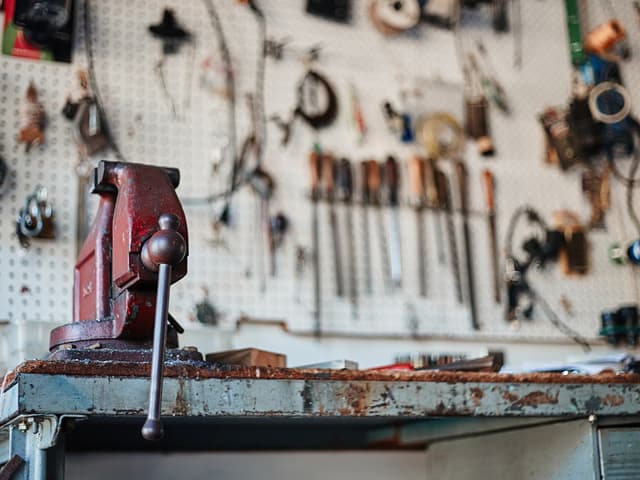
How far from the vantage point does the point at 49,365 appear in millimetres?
1267

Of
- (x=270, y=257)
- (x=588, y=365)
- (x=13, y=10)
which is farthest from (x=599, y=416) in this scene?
(x=13, y=10)

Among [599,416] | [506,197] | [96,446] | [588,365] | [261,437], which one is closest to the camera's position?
[599,416]

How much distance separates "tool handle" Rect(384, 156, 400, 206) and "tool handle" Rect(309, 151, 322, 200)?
0.68 ft

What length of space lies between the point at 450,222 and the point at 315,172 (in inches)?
17.5

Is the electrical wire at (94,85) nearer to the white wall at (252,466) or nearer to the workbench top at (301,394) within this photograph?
the white wall at (252,466)

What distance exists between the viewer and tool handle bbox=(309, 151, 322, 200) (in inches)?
103

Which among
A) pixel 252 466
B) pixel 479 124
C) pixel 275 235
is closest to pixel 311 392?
pixel 252 466

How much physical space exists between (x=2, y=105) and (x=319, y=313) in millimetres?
984

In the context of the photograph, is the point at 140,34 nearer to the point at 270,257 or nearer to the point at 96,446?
the point at 270,257

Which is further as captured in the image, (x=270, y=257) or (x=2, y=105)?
(x=270, y=257)

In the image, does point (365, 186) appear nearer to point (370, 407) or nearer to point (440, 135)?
point (440, 135)

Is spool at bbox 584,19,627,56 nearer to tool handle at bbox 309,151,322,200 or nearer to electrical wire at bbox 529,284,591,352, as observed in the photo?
electrical wire at bbox 529,284,591,352

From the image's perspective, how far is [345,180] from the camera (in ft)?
8.71

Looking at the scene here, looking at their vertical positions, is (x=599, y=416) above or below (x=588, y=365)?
below
